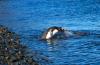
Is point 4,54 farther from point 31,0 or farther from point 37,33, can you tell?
point 31,0

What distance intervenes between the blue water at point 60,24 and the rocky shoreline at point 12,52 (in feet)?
2.73

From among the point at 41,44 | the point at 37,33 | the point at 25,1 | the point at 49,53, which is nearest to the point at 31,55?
the point at 49,53

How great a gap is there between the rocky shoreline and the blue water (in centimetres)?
83

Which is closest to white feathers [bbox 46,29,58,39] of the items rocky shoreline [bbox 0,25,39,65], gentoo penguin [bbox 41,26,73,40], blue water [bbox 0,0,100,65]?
gentoo penguin [bbox 41,26,73,40]

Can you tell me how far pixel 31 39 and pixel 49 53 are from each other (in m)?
4.45

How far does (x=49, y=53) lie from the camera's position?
23031mm

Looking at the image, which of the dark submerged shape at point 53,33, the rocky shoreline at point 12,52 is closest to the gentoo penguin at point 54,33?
the dark submerged shape at point 53,33

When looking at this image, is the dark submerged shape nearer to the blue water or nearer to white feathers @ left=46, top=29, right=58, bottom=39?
white feathers @ left=46, top=29, right=58, bottom=39

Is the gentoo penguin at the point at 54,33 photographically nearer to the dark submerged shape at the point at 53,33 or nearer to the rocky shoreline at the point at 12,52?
the dark submerged shape at the point at 53,33

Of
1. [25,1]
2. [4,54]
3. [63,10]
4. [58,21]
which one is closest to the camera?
[4,54]

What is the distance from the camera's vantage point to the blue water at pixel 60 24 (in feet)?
73.6

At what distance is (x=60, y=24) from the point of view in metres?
Result: 33.8

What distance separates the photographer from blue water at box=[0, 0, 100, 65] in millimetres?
22436

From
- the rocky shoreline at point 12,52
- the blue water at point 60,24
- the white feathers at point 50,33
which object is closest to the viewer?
the rocky shoreline at point 12,52
